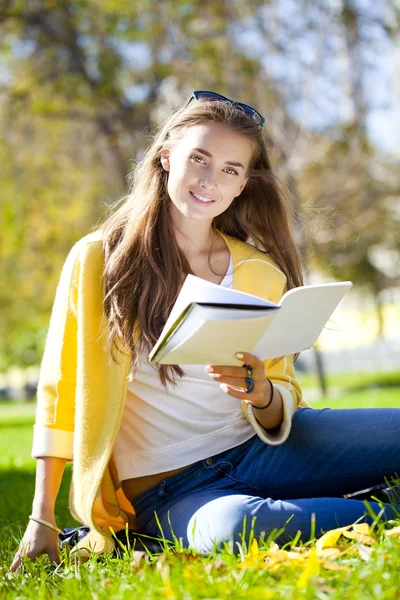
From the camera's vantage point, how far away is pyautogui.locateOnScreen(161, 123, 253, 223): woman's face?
2945 millimetres

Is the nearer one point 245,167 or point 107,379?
point 107,379

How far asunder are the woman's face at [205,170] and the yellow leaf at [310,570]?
1406mm

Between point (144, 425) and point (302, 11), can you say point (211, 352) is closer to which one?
point (144, 425)

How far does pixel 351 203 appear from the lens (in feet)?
46.5

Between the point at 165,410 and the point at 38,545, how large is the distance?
0.62 meters

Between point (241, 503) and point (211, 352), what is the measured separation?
0.50m

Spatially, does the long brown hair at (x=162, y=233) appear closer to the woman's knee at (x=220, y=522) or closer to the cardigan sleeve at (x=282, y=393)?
the cardigan sleeve at (x=282, y=393)

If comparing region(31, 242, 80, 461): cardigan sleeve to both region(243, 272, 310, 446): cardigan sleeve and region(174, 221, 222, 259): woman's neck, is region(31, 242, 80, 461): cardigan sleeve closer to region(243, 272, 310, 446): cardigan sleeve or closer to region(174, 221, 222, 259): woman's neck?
region(174, 221, 222, 259): woman's neck

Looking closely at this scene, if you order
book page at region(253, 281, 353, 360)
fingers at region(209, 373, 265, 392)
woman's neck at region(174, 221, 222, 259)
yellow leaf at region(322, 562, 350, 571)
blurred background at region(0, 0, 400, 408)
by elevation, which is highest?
blurred background at region(0, 0, 400, 408)

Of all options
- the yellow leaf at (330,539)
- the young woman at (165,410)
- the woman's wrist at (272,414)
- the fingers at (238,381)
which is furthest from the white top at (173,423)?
the yellow leaf at (330,539)

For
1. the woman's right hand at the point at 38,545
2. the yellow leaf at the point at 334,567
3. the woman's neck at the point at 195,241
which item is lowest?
the woman's right hand at the point at 38,545

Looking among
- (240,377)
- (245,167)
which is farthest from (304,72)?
(240,377)

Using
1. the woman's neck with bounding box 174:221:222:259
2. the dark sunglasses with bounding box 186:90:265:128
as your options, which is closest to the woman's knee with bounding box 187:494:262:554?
the woman's neck with bounding box 174:221:222:259

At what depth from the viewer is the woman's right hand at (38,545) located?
2.56 m
